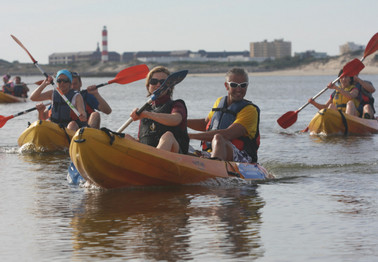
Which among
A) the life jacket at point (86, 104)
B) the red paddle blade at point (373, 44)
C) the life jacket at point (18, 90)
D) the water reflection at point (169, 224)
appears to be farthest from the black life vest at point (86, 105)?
the life jacket at point (18, 90)

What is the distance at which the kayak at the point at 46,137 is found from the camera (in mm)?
12938

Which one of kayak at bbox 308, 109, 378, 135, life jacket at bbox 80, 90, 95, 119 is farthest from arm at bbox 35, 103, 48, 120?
kayak at bbox 308, 109, 378, 135

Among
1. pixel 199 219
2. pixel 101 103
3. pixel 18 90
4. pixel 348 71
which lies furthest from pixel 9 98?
pixel 199 219

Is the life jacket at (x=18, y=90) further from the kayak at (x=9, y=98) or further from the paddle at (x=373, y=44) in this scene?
the paddle at (x=373, y=44)

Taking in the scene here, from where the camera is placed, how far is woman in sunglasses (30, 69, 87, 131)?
11695 millimetres

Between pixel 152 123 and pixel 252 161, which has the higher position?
pixel 152 123

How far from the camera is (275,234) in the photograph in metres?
6.35

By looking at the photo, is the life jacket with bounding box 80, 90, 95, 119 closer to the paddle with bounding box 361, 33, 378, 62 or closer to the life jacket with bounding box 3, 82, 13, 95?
the paddle with bounding box 361, 33, 378, 62

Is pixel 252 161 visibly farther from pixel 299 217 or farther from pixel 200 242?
pixel 200 242

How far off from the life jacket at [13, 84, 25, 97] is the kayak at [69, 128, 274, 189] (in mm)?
26891

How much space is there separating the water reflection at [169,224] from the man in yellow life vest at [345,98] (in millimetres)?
7867

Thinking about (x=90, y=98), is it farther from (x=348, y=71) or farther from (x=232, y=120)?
(x=348, y=71)

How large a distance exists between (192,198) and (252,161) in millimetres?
1361

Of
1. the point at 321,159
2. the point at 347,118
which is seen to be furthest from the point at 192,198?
the point at 347,118
